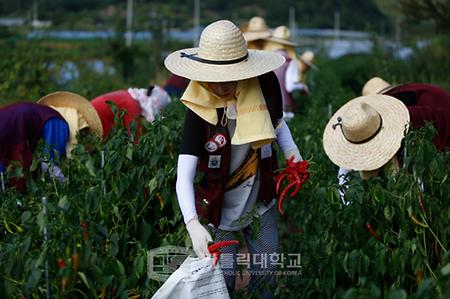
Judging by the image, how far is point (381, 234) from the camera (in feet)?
10.8

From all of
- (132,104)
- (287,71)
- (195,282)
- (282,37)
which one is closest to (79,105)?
(132,104)

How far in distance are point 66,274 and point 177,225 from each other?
999mm

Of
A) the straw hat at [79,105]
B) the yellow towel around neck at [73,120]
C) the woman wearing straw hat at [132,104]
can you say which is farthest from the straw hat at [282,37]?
the yellow towel around neck at [73,120]

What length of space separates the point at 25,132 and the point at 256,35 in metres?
3.60

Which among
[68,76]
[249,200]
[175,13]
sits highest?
[249,200]

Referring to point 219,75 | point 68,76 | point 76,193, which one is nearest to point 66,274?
point 76,193

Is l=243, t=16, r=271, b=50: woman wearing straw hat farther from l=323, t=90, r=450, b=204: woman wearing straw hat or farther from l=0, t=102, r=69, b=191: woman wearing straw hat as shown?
l=323, t=90, r=450, b=204: woman wearing straw hat

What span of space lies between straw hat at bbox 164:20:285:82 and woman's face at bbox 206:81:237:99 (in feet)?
0.22

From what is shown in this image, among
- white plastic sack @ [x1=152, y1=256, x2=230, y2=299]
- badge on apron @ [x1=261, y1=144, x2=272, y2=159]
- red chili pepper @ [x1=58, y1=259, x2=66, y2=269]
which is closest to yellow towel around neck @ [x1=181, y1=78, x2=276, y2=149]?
badge on apron @ [x1=261, y1=144, x2=272, y2=159]

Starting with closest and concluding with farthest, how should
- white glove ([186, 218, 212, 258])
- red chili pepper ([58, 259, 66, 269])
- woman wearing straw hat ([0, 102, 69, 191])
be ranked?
red chili pepper ([58, 259, 66, 269]), white glove ([186, 218, 212, 258]), woman wearing straw hat ([0, 102, 69, 191])

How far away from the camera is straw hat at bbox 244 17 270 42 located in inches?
296

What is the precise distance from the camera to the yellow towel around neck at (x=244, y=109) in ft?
10.2

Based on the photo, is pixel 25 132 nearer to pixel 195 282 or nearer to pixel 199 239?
pixel 199 239

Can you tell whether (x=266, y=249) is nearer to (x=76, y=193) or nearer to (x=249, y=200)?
(x=249, y=200)
